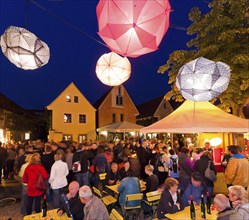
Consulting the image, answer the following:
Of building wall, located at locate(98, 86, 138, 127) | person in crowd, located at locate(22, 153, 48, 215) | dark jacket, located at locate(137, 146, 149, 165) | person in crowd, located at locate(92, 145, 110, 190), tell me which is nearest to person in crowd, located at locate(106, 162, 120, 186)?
person in crowd, located at locate(92, 145, 110, 190)

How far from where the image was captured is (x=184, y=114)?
24.4ft

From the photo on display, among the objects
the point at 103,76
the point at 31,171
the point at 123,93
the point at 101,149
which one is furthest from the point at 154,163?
the point at 123,93

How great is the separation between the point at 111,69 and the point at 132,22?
250 cm

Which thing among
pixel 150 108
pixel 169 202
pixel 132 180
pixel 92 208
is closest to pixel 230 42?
pixel 132 180

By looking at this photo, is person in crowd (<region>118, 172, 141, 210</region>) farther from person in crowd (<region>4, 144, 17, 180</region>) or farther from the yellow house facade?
the yellow house facade

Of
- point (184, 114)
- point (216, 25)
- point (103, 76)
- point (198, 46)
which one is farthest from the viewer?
point (198, 46)

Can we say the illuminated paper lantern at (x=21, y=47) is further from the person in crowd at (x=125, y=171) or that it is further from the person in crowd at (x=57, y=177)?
the person in crowd at (x=125, y=171)

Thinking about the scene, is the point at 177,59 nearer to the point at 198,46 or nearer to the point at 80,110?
the point at 198,46

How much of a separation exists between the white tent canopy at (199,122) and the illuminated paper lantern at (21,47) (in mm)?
3678

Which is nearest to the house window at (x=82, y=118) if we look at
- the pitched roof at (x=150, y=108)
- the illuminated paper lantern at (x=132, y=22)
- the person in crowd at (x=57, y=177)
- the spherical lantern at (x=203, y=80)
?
the pitched roof at (x=150, y=108)

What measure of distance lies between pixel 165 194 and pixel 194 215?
697mm

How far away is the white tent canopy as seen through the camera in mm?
6703

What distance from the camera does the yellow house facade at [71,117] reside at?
3244cm

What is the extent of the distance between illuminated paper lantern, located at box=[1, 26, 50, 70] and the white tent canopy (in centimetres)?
368
